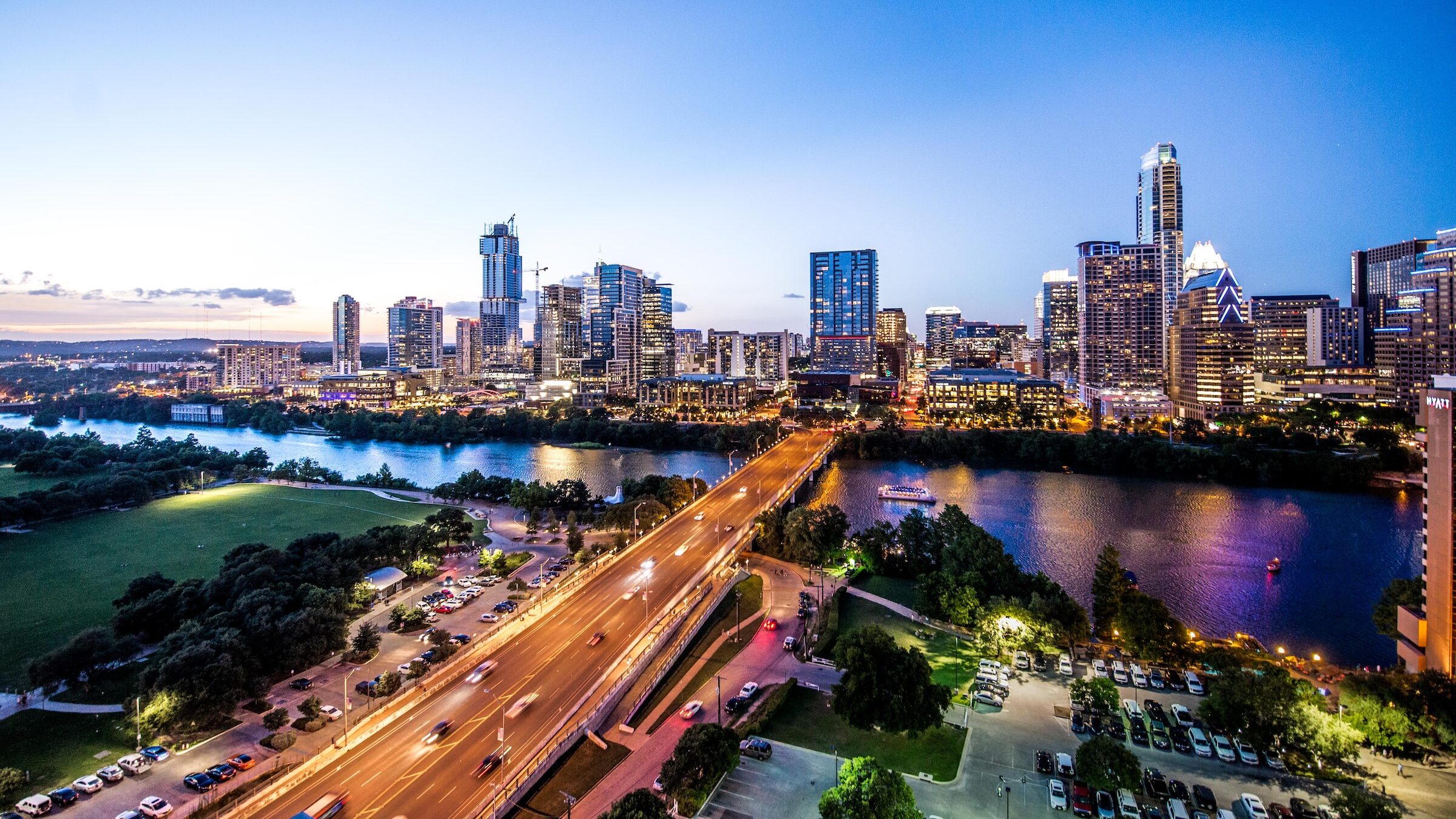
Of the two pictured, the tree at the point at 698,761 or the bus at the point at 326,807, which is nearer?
the bus at the point at 326,807

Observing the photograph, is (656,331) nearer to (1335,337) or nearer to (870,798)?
(1335,337)

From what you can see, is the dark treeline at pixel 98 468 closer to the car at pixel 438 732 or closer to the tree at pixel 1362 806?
the car at pixel 438 732

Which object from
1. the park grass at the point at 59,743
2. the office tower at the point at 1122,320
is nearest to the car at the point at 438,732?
the park grass at the point at 59,743

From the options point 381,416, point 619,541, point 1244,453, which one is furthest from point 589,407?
point 1244,453

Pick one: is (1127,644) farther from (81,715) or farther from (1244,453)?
(1244,453)

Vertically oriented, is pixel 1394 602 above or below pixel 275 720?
above

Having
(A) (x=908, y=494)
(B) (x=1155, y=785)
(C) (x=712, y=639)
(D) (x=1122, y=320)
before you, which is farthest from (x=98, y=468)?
(D) (x=1122, y=320)

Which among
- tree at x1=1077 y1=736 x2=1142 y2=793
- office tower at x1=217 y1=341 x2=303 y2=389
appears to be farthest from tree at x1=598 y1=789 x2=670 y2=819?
office tower at x1=217 y1=341 x2=303 y2=389
